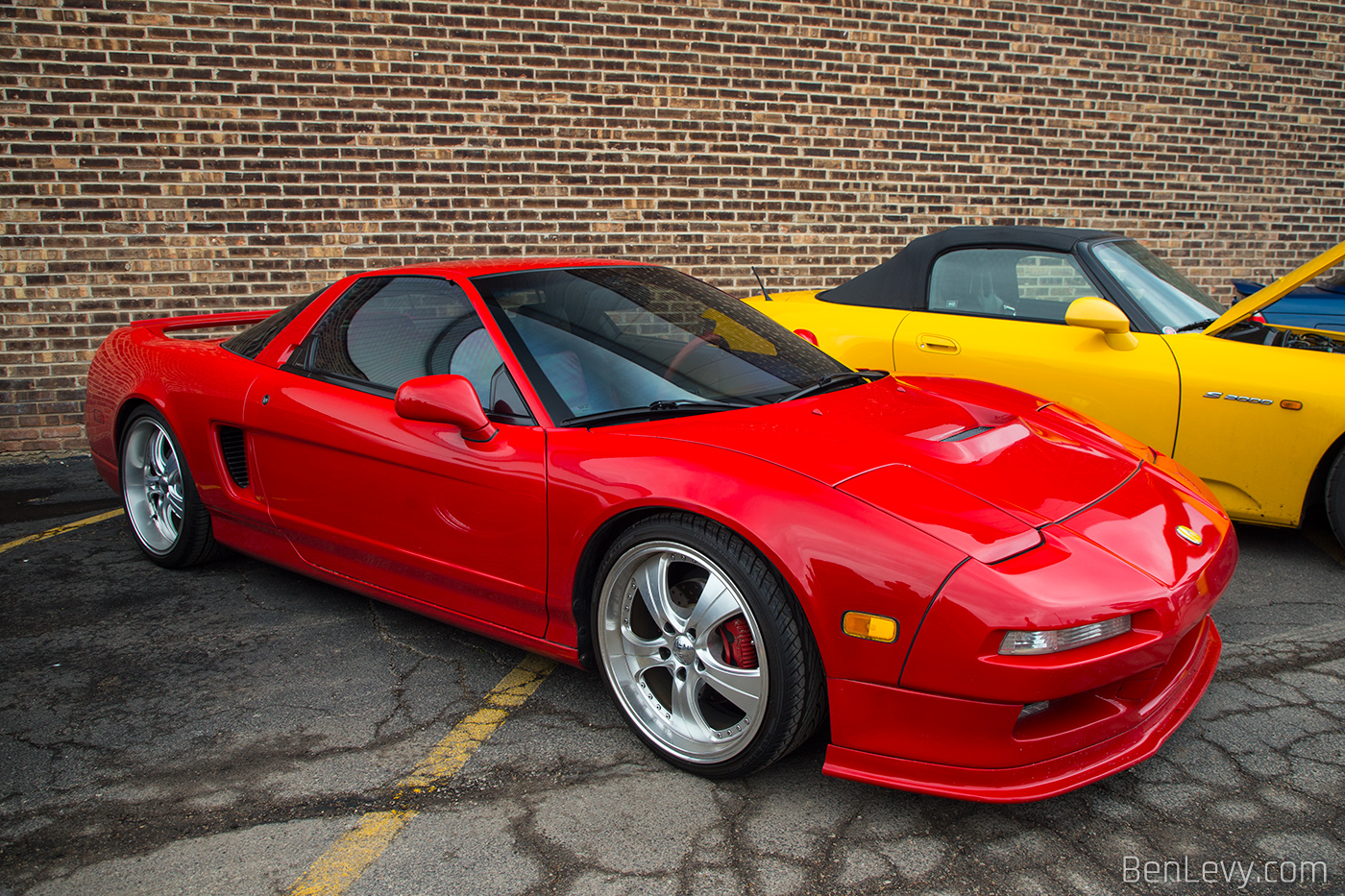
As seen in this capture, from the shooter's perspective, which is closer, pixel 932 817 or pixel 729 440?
pixel 932 817

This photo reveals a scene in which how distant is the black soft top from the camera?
14.9 feet

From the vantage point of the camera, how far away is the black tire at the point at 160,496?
12.2ft

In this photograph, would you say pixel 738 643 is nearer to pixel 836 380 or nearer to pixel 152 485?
pixel 836 380

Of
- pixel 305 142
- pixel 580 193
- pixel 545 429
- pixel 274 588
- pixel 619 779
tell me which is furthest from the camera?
pixel 580 193

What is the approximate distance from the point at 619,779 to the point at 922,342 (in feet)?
9.32

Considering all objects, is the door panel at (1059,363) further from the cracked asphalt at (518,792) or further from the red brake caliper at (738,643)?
the red brake caliper at (738,643)

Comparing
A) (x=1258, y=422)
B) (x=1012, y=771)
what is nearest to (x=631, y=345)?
(x=1012, y=771)

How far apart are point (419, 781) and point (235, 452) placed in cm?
163

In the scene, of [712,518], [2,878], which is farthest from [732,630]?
[2,878]

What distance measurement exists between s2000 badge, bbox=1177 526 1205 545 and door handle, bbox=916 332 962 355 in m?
2.13

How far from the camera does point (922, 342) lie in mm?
→ 4508

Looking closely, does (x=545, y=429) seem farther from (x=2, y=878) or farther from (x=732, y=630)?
(x=2, y=878)

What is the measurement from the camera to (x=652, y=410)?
2699 millimetres

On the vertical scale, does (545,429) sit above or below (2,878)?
above
